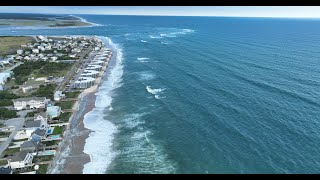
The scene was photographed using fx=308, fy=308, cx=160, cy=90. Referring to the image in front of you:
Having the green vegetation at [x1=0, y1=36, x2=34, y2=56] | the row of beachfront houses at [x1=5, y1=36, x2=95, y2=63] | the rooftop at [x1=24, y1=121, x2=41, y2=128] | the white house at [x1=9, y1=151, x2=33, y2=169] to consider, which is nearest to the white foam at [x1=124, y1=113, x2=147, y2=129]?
the rooftop at [x1=24, y1=121, x2=41, y2=128]

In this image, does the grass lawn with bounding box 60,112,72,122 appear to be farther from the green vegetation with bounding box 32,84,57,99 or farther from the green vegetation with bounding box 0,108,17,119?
the green vegetation with bounding box 32,84,57,99

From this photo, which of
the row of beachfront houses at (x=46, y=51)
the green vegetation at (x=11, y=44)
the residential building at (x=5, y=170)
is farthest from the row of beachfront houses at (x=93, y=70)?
the residential building at (x=5, y=170)

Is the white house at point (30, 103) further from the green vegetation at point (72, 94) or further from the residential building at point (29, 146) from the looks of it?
the residential building at point (29, 146)

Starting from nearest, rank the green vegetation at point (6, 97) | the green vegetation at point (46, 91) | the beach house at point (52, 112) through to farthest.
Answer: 1. the beach house at point (52, 112)
2. the green vegetation at point (6, 97)
3. the green vegetation at point (46, 91)

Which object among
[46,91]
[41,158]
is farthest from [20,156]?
[46,91]

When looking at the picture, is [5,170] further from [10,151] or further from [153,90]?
[153,90]
